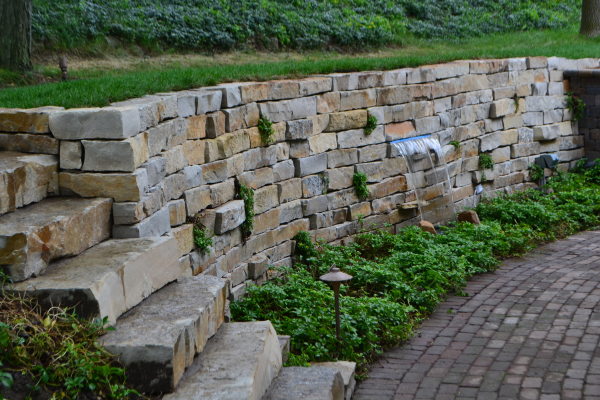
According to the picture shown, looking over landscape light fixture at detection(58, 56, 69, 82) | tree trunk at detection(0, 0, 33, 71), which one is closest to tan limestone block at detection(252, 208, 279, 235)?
landscape light fixture at detection(58, 56, 69, 82)

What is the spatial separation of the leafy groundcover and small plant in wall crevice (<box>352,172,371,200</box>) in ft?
1.85

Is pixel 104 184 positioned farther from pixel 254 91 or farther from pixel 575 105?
pixel 575 105

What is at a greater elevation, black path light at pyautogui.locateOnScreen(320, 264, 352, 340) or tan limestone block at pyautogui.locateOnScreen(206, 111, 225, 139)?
tan limestone block at pyautogui.locateOnScreen(206, 111, 225, 139)

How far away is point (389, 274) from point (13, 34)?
6565mm

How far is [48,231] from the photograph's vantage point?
3.98 m

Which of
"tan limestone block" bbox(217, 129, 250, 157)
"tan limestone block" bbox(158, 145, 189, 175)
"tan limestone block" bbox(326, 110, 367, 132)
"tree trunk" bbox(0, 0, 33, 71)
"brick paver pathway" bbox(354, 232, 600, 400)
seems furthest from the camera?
"tree trunk" bbox(0, 0, 33, 71)

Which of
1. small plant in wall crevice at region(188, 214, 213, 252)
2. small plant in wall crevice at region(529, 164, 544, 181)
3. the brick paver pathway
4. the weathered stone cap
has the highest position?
the weathered stone cap

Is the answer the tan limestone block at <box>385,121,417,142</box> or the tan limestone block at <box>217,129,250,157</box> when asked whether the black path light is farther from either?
the tan limestone block at <box>385,121,417,142</box>

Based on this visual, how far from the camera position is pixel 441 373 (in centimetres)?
519

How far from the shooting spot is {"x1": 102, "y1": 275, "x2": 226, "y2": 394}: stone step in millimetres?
3465

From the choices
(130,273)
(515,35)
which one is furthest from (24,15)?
(515,35)

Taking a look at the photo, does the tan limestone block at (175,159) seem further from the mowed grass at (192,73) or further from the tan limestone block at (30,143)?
the tan limestone block at (30,143)

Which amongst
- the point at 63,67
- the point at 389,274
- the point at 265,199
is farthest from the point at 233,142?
the point at 63,67

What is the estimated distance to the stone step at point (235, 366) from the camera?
349 centimetres
